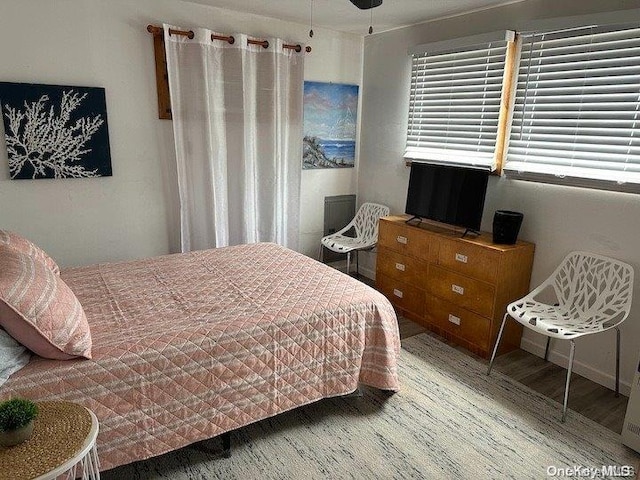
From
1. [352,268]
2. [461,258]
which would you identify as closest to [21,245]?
[461,258]

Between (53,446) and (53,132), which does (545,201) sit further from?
(53,132)

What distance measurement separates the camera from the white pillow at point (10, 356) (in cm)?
153

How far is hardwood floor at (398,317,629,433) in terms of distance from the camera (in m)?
2.44

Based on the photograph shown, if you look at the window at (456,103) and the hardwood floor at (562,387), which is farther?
the window at (456,103)

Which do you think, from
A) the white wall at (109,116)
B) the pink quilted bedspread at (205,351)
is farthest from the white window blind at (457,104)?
the pink quilted bedspread at (205,351)

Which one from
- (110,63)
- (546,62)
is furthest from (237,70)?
(546,62)

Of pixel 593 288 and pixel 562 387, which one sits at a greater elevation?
pixel 593 288

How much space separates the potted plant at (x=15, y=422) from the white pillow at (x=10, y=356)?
1.08 feet

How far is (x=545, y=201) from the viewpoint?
2.92 metres

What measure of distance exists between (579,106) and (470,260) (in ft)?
3.86

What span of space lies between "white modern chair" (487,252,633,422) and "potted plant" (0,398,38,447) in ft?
7.90

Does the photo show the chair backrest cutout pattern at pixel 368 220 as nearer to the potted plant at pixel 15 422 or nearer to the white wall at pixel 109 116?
the white wall at pixel 109 116

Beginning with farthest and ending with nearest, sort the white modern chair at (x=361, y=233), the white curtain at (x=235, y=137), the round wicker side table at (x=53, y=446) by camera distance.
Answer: the white modern chair at (x=361, y=233), the white curtain at (x=235, y=137), the round wicker side table at (x=53, y=446)

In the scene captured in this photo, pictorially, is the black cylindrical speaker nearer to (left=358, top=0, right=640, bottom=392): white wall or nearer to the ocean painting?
(left=358, top=0, right=640, bottom=392): white wall
